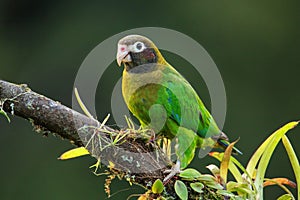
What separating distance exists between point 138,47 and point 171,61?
2772 mm

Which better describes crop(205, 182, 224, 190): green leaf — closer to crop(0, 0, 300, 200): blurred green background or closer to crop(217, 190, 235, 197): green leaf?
crop(217, 190, 235, 197): green leaf

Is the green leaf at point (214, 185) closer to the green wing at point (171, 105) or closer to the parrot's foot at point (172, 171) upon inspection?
the parrot's foot at point (172, 171)

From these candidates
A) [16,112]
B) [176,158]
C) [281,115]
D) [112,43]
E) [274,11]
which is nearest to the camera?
[16,112]

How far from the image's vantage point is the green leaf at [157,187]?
4.26 ft

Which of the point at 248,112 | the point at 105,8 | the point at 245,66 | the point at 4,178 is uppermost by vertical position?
A: the point at 105,8

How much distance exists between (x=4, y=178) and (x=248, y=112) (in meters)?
1.96

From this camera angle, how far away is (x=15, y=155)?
493 cm

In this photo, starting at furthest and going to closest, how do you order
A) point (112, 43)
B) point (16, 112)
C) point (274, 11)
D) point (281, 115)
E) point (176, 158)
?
point (274, 11)
point (281, 115)
point (112, 43)
point (176, 158)
point (16, 112)

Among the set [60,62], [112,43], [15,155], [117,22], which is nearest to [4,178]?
[15,155]

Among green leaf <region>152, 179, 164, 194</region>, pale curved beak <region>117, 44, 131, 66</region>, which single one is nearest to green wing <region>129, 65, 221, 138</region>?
pale curved beak <region>117, 44, 131, 66</region>

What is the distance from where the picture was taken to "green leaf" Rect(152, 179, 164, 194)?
130 cm

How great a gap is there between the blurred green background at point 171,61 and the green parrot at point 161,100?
272 cm

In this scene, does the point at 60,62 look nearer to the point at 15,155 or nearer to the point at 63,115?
the point at 15,155

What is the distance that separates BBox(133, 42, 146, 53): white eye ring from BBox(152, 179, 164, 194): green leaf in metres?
0.61
